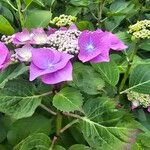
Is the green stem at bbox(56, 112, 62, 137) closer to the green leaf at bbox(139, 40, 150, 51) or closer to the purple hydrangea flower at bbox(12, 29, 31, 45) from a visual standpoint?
the purple hydrangea flower at bbox(12, 29, 31, 45)

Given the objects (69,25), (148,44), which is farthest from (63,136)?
(148,44)

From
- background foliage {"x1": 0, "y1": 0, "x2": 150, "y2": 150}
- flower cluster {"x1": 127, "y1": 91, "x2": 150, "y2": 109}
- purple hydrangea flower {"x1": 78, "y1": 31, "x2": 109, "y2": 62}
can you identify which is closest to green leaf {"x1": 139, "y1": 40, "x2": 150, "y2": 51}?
background foliage {"x1": 0, "y1": 0, "x2": 150, "y2": 150}

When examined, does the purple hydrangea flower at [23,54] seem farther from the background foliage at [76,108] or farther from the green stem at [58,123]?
the green stem at [58,123]

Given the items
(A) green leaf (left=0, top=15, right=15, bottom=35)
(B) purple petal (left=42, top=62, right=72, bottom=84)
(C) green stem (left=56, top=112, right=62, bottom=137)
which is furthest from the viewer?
(A) green leaf (left=0, top=15, right=15, bottom=35)

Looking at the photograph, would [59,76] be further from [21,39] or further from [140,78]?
[140,78]

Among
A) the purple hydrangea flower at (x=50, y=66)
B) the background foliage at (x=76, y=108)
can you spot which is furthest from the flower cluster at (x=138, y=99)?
the purple hydrangea flower at (x=50, y=66)

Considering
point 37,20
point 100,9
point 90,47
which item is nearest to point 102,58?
point 90,47
